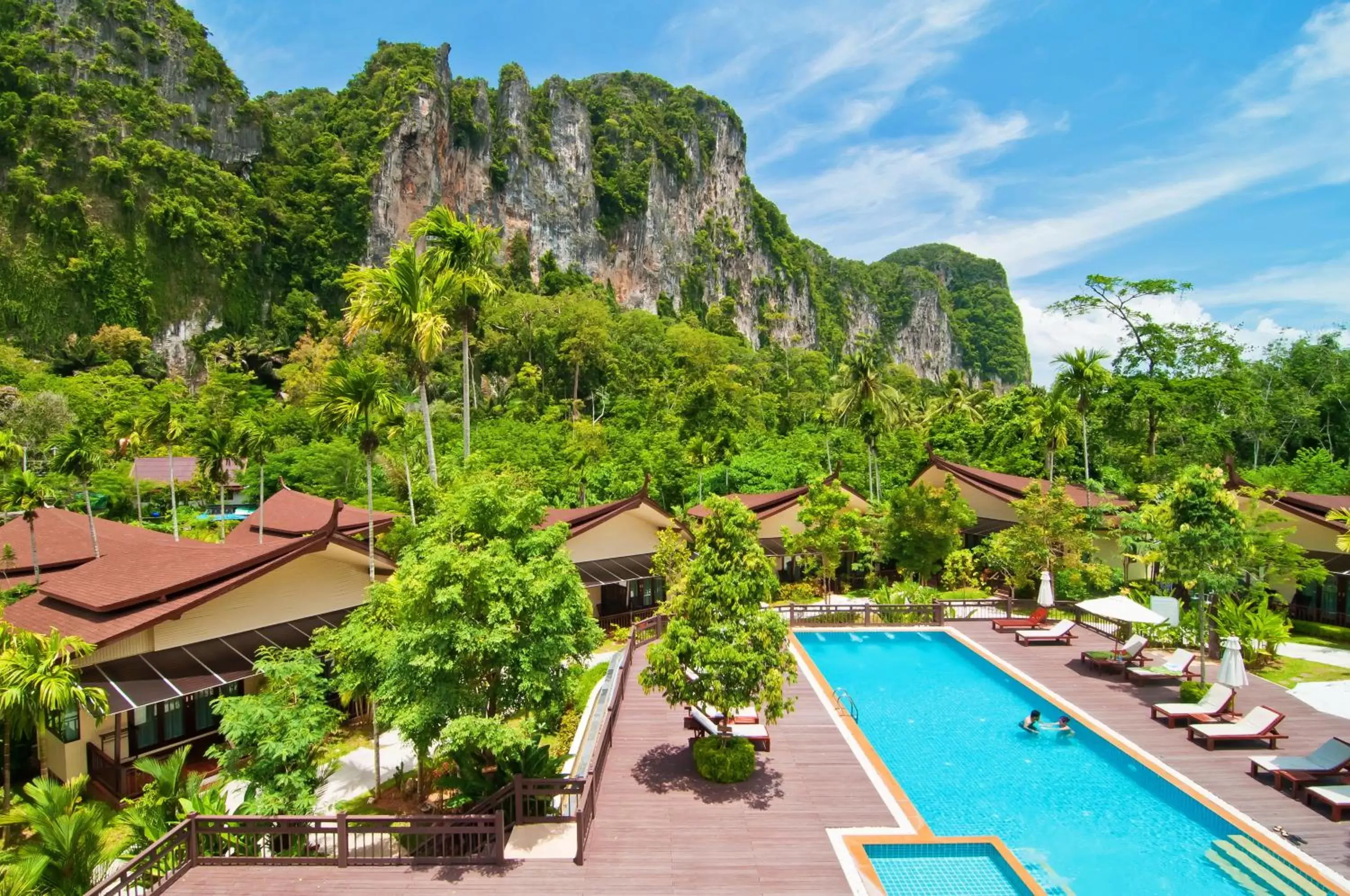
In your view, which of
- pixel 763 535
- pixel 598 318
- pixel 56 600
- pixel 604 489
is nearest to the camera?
pixel 56 600

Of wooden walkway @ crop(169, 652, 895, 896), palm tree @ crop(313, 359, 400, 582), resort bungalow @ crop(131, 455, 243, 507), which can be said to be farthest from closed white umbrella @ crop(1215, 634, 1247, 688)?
resort bungalow @ crop(131, 455, 243, 507)

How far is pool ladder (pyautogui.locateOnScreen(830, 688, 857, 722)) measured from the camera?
1513 cm

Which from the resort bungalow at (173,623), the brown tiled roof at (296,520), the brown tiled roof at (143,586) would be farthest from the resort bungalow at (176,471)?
the resort bungalow at (173,623)

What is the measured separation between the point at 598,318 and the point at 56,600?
51.4 meters

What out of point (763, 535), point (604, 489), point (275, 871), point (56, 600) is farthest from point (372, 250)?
point (275, 871)

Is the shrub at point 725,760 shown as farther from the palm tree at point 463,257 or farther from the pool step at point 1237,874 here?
the palm tree at point 463,257

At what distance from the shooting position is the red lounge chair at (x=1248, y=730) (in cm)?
1296

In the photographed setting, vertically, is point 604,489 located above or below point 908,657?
above

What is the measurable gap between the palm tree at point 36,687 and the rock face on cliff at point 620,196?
67.9 meters

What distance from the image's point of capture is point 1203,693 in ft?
49.6

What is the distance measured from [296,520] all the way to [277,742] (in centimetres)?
1817

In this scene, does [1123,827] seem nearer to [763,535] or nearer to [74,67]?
[763,535]

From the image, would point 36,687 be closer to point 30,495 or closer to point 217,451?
point 30,495

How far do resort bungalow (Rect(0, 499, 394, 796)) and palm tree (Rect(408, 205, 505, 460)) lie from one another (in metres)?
5.45
